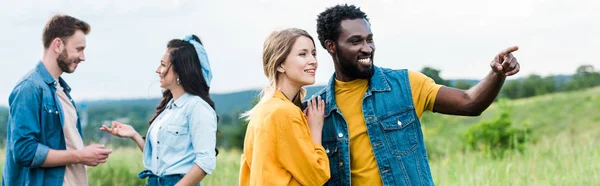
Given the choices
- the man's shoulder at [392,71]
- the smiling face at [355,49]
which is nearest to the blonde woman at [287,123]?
the smiling face at [355,49]

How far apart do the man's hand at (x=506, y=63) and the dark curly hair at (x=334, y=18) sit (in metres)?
0.74

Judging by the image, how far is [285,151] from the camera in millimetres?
3652

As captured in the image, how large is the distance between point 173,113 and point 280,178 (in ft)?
3.84

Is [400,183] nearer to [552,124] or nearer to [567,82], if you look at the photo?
[552,124]

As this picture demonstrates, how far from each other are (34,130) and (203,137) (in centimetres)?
92

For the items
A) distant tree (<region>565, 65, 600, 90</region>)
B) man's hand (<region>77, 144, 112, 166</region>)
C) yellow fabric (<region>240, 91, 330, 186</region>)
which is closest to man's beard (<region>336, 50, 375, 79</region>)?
yellow fabric (<region>240, 91, 330, 186</region>)

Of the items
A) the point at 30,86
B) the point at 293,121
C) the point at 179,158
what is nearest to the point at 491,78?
the point at 293,121

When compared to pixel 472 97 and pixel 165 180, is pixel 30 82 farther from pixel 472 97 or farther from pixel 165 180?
pixel 472 97

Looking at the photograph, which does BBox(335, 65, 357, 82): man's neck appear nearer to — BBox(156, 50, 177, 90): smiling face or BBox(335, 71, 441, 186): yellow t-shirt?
BBox(335, 71, 441, 186): yellow t-shirt

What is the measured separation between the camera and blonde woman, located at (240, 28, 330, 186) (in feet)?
12.0

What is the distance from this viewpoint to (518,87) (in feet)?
129

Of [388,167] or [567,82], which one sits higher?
[388,167]

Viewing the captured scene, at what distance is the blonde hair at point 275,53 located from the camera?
151 inches

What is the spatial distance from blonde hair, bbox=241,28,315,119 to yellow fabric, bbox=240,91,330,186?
18 cm
